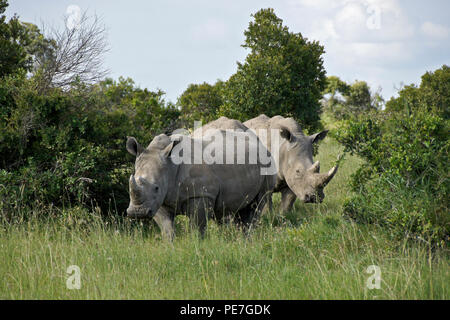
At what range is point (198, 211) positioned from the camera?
7.20 m

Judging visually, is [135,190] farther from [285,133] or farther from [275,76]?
[275,76]

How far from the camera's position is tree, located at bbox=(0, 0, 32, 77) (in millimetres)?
9125

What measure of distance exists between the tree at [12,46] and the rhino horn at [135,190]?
3773 mm

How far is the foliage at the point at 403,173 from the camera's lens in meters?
6.02

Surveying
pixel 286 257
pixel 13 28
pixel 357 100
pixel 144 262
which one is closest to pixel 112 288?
pixel 144 262

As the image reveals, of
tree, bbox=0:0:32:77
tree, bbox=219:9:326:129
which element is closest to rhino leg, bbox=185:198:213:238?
tree, bbox=0:0:32:77

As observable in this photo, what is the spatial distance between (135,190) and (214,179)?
1541 millimetres

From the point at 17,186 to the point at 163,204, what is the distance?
226cm

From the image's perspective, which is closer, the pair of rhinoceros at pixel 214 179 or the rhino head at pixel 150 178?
the rhino head at pixel 150 178

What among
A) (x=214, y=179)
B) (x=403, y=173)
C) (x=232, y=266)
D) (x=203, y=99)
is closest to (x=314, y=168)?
(x=214, y=179)

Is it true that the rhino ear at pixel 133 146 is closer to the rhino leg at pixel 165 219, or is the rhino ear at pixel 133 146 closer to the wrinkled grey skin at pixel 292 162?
the rhino leg at pixel 165 219

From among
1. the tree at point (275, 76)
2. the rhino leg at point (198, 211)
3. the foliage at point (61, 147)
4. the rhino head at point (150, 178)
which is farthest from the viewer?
the tree at point (275, 76)

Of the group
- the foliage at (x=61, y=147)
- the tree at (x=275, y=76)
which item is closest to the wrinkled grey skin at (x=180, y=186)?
the foliage at (x=61, y=147)
